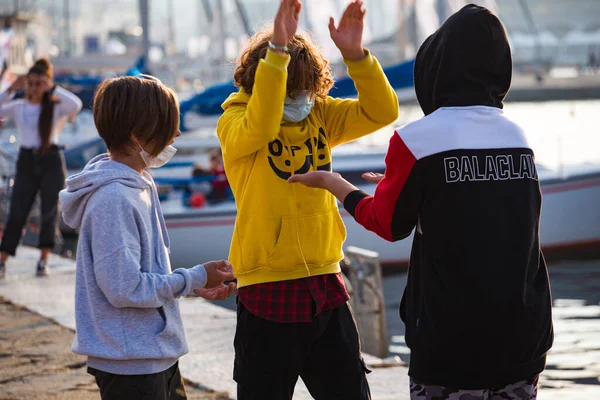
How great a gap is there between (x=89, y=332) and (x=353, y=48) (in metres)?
1.18

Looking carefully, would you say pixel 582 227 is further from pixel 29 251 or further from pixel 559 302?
pixel 29 251

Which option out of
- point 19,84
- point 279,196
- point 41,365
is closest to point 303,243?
point 279,196

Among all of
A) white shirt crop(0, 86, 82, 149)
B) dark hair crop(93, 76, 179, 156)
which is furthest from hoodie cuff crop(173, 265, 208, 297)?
white shirt crop(0, 86, 82, 149)

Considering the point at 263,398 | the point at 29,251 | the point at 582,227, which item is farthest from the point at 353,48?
the point at 582,227

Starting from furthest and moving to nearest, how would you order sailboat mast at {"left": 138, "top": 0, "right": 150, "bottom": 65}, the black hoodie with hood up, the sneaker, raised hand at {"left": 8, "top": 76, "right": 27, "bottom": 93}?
sailboat mast at {"left": 138, "top": 0, "right": 150, "bottom": 65} → raised hand at {"left": 8, "top": 76, "right": 27, "bottom": 93} → the sneaker → the black hoodie with hood up

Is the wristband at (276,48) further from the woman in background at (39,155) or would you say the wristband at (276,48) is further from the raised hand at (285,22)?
the woman in background at (39,155)

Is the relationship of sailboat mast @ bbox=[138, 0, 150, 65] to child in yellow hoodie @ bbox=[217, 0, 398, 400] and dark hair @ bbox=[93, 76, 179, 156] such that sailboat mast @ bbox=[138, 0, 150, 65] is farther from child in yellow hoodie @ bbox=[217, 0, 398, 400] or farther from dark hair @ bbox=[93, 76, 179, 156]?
dark hair @ bbox=[93, 76, 179, 156]

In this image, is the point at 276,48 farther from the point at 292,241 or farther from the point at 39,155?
the point at 39,155

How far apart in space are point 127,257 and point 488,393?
1.03 m

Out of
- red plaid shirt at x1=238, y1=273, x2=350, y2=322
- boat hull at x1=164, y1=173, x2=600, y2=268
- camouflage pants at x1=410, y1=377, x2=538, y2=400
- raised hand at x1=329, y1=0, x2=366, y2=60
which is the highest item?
raised hand at x1=329, y1=0, x2=366, y2=60

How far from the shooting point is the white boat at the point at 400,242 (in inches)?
510

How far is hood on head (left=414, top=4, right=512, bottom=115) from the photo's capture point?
2.51 metres

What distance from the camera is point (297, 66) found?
3031mm

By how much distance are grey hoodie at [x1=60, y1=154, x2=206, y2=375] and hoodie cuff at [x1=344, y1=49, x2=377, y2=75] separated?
76cm
